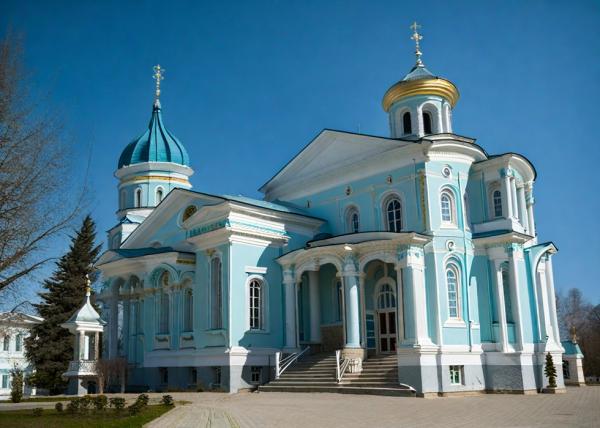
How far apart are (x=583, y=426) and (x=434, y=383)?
952 cm

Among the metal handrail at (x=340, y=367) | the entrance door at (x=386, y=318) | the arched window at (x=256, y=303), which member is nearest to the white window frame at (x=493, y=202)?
the entrance door at (x=386, y=318)

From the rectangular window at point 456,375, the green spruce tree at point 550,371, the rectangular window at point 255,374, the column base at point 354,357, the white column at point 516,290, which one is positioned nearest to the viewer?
the rectangular window at point 456,375

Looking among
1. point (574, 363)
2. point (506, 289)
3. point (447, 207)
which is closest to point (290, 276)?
point (447, 207)

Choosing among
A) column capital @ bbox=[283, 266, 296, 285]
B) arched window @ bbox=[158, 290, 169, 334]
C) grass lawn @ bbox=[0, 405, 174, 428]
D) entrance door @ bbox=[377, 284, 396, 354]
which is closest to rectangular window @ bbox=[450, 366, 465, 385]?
entrance door @ bbox=[377, 284, 396, 354]

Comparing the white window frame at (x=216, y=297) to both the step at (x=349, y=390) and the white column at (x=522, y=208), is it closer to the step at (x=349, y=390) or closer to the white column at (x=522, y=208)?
the step at (x=349, y=390)

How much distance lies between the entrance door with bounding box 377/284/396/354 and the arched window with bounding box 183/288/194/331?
7837 mm

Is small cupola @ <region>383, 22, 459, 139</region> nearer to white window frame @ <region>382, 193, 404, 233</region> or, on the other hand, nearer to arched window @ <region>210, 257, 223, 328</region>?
white window frame @ <region>382, 193, 404, 233</region>

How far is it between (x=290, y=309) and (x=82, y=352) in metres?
8.71

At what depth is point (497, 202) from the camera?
24.6 metres

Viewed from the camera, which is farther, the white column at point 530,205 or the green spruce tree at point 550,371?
the white column at point 530,205

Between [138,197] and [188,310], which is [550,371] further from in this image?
[138,197]

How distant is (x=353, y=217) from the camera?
26672 millimetres

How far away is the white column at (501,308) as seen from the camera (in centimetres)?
2277

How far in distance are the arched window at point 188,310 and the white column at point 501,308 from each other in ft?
39.9
